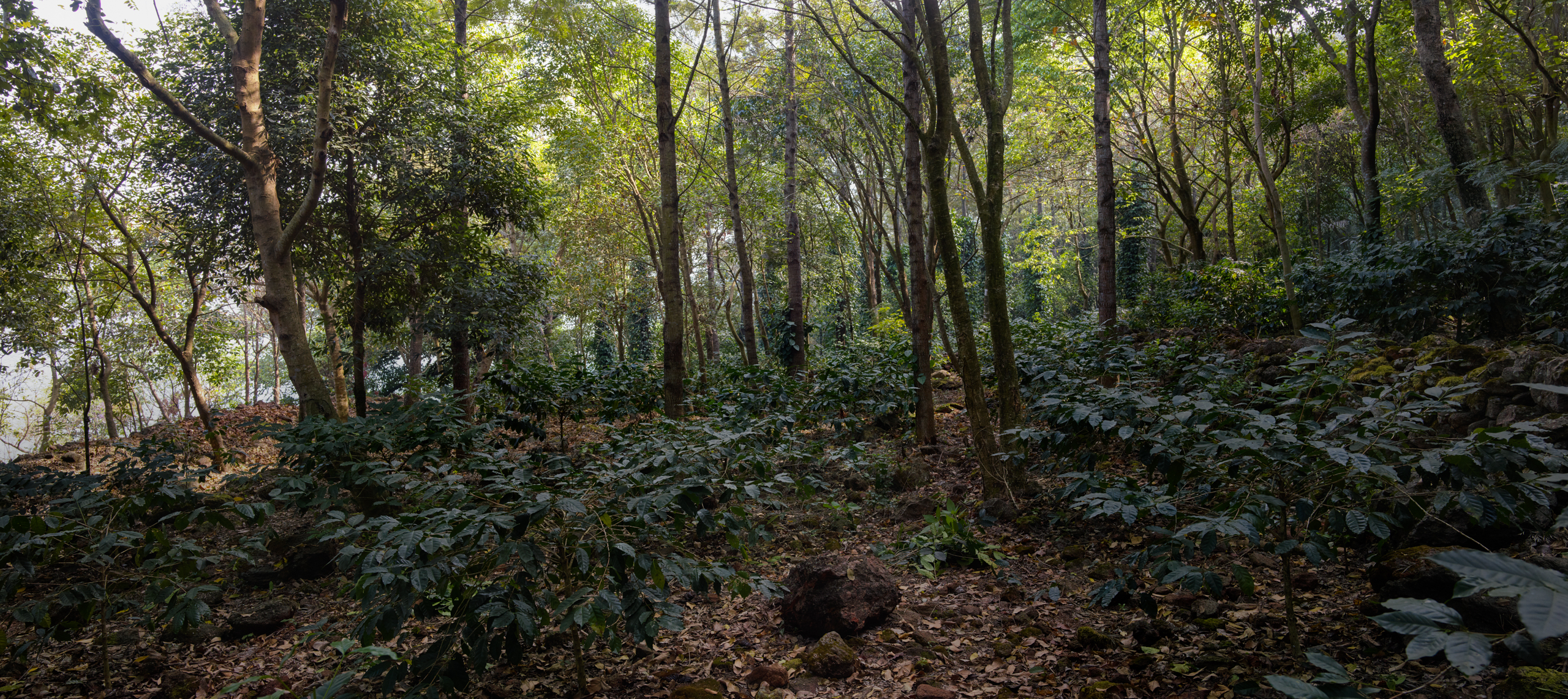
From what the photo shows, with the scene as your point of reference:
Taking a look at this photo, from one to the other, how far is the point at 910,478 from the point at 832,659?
282cm

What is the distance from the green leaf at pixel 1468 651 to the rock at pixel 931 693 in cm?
181

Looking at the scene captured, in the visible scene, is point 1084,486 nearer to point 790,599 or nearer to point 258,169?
point 790,599

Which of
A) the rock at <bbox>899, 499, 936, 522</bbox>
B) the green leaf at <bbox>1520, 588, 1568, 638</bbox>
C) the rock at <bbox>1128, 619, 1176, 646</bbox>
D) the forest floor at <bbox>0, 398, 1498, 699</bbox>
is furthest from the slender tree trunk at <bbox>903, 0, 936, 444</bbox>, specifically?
the green leaf at <bbox>1520, 588, 1568, 638</bbox>

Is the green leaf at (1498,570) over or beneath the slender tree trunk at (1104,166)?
beneath

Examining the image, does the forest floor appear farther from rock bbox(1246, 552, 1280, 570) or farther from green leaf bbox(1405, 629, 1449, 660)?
green leaf bbox(1405, 629, 1449, 660)

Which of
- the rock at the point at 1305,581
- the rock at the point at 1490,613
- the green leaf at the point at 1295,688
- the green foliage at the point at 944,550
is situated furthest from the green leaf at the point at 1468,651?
the green foliage at the point at 944,550

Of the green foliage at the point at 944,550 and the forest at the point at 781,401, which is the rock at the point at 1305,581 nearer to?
the forest at the point at 781,401

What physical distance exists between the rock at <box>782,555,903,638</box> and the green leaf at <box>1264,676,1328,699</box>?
2077mm

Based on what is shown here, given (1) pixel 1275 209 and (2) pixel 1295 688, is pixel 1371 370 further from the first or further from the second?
(2) pixel 1295 688

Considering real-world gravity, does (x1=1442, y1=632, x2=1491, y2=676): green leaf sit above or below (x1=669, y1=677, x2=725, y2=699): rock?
above

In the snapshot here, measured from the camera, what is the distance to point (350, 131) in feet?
24.1

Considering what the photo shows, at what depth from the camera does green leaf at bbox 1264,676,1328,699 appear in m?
1.10

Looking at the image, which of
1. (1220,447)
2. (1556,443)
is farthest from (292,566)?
(1556,443)

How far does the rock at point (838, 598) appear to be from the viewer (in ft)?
10.2
